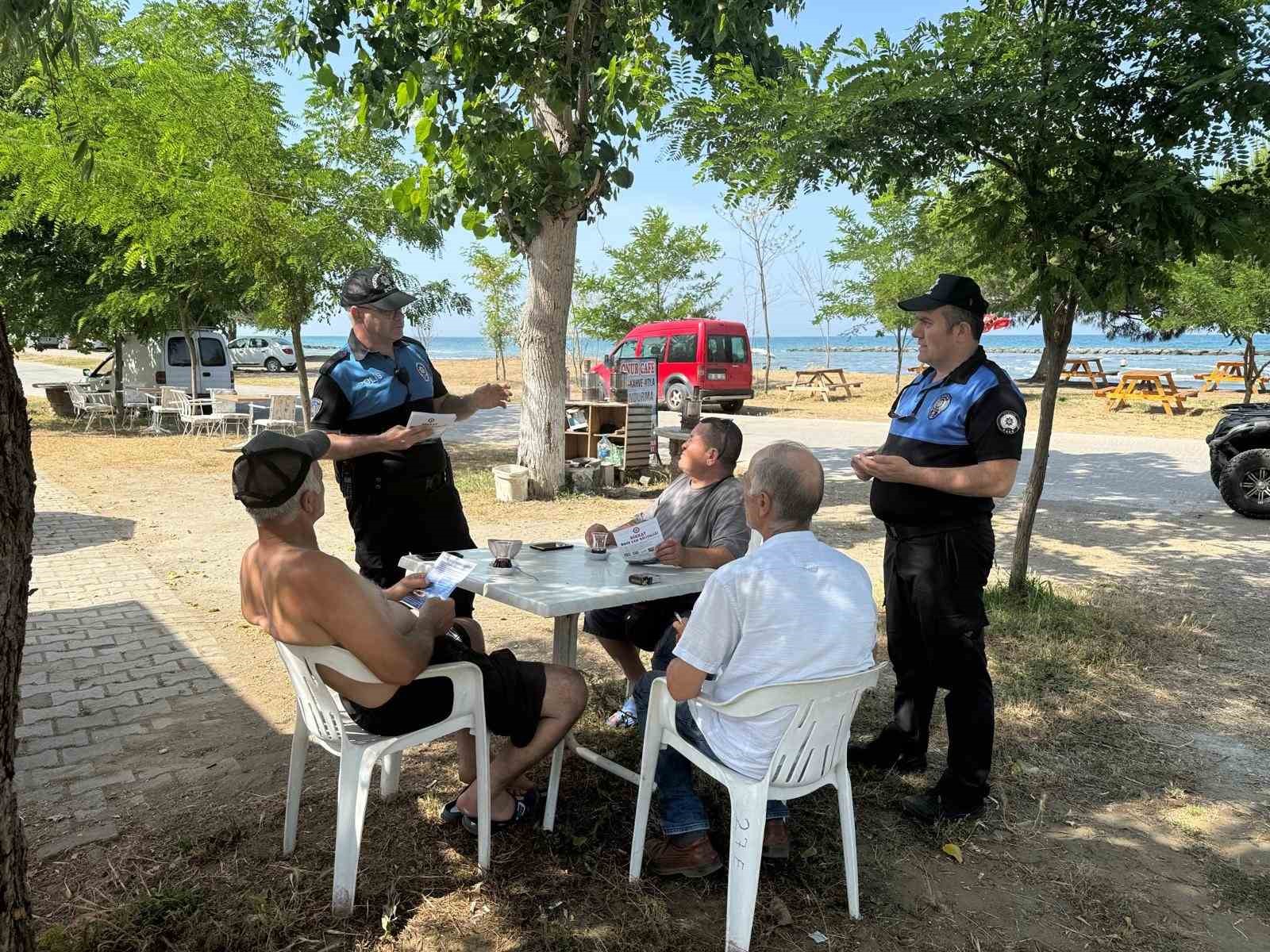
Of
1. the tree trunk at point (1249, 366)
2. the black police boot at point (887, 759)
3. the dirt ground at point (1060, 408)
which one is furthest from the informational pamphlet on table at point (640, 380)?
the tree trunk at point (1249, 366)

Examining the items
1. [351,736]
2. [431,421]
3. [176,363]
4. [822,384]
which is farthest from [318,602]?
[822,384]

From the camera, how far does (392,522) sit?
3.86m

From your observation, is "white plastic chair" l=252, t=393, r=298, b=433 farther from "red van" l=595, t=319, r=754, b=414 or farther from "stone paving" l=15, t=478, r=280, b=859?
"red van" l=595, t=319, r=754, b=414

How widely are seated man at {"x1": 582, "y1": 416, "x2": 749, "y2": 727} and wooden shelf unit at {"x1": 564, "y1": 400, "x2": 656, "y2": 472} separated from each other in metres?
6.33

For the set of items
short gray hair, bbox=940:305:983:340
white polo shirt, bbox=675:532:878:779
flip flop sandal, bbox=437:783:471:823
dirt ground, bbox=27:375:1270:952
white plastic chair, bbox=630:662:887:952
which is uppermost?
short gray hair, bbox=940:305:983:340

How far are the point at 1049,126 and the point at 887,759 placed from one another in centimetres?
341

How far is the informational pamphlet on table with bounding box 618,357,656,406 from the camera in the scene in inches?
431

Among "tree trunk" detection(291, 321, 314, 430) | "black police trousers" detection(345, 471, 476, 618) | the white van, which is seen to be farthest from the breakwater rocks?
"black police trousers" detection(345, 471, 476, 618)

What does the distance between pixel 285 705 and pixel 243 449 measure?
90.0 inches

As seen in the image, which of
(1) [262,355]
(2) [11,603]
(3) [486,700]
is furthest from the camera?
(1) [262,355]

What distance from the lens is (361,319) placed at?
3.79 metres

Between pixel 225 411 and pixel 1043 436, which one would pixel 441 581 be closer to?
pixel 1043 436

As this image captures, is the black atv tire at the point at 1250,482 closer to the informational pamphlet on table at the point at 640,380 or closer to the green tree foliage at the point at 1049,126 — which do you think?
the green tree foliage at the point at 1049,126

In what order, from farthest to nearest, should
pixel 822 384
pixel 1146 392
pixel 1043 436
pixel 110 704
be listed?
1. pixel 822 384
2. pixel 1146 392
3. pixel 1043 436
4. pixel 110 704
